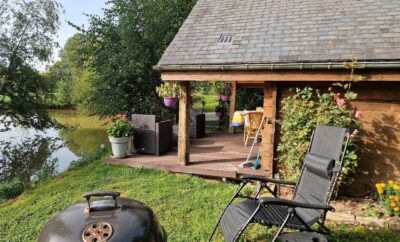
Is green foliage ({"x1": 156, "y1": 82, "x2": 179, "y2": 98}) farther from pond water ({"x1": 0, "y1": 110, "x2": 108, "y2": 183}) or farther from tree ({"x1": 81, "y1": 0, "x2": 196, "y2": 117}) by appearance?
tree ({"x1": 81, "y1": 0, "x2": 196, "y2": 117})

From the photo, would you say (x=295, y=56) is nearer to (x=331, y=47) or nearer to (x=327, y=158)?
(x=331, y=47)

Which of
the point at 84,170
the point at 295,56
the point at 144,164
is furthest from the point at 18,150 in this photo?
the point at 295,56

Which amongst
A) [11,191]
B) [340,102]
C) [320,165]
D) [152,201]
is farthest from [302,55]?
[11,191]

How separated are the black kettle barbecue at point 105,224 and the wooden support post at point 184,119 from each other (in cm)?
355

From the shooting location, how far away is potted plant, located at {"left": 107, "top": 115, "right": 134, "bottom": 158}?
6.38 metres

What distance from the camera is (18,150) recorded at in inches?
436

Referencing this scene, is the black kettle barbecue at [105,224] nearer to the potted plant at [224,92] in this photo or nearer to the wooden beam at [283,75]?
the wooden beam at [283,75]

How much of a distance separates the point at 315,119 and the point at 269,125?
95cm

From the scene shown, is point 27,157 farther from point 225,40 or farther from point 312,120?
point 312,120

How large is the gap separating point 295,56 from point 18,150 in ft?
35.6

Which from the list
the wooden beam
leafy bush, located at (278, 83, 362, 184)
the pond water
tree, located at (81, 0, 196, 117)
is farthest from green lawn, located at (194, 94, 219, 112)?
leafy bush, located at (278, 83, 362, 184)

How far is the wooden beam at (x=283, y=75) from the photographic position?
4266mm

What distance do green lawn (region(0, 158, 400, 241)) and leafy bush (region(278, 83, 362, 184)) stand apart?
3.53 feet

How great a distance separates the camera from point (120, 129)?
642 cm
